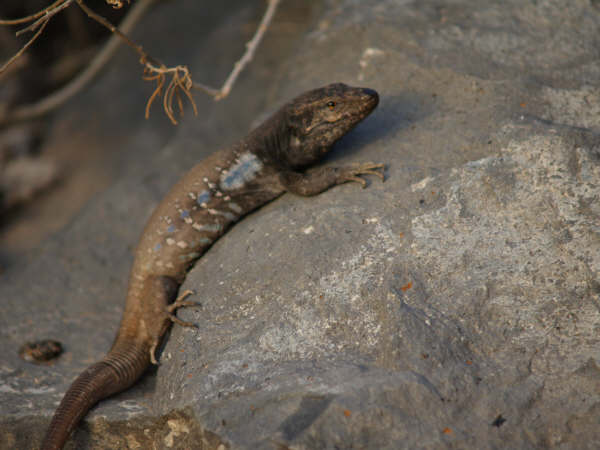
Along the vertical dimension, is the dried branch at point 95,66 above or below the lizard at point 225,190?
above

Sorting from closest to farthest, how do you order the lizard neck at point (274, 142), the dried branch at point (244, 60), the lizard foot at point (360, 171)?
the lizard foot at point (360, 171) → the dried branch at point (244, 60) → the lizard neck at point (274, 142)

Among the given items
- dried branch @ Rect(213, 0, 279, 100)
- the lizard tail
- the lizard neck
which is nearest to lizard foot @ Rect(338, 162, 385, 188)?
the lizard neck

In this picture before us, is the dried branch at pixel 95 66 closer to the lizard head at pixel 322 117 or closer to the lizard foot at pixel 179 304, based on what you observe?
the lizard head at pixel 322 117

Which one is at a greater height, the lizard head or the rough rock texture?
the lizard head

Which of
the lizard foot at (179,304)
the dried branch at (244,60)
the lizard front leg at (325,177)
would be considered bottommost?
the lizard foot at (179,304)

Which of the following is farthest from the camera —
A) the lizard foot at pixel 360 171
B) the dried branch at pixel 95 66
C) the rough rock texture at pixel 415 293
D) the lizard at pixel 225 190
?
the dried branch at pixel 95 66

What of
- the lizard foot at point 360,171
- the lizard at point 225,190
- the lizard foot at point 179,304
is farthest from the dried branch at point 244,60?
the lizard foot at point 179,304

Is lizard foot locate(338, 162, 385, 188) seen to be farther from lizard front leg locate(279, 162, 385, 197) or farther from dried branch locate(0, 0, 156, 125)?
dried branch locate(0, 0, 156, 125)
